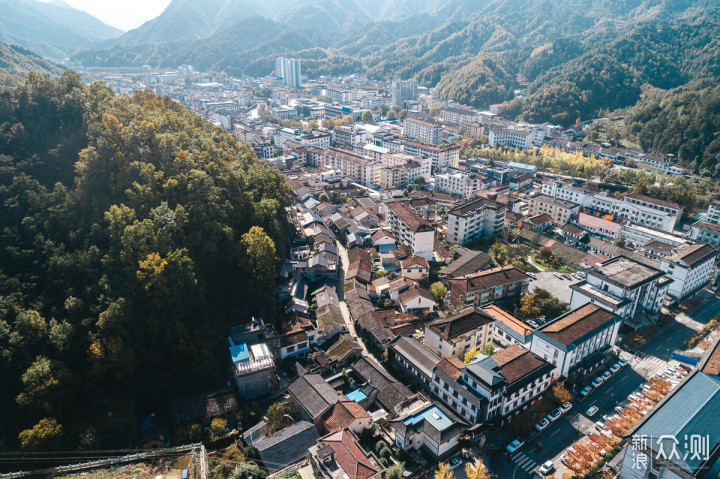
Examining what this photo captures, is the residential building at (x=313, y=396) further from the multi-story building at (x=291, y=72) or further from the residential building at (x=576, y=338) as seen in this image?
the multi-story building at (x=291, y=72)

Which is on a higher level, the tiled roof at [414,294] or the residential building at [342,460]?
the tiled roof at [414,294]

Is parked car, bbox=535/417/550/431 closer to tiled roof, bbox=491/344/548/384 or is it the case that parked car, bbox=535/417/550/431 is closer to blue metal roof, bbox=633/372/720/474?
tiled roof, bbox=491/344/548/384

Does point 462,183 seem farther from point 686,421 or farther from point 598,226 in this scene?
point 686,421

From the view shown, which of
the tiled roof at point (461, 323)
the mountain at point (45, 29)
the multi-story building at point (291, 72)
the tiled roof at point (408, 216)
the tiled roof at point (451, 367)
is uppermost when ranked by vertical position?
the mountain at point (45, 29)

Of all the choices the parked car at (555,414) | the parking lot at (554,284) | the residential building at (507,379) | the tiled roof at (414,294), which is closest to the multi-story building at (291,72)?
the parking lot at (554,284)

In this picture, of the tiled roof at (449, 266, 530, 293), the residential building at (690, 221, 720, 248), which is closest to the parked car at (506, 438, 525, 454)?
the tiled roof at (449, 266, 530, 293)
